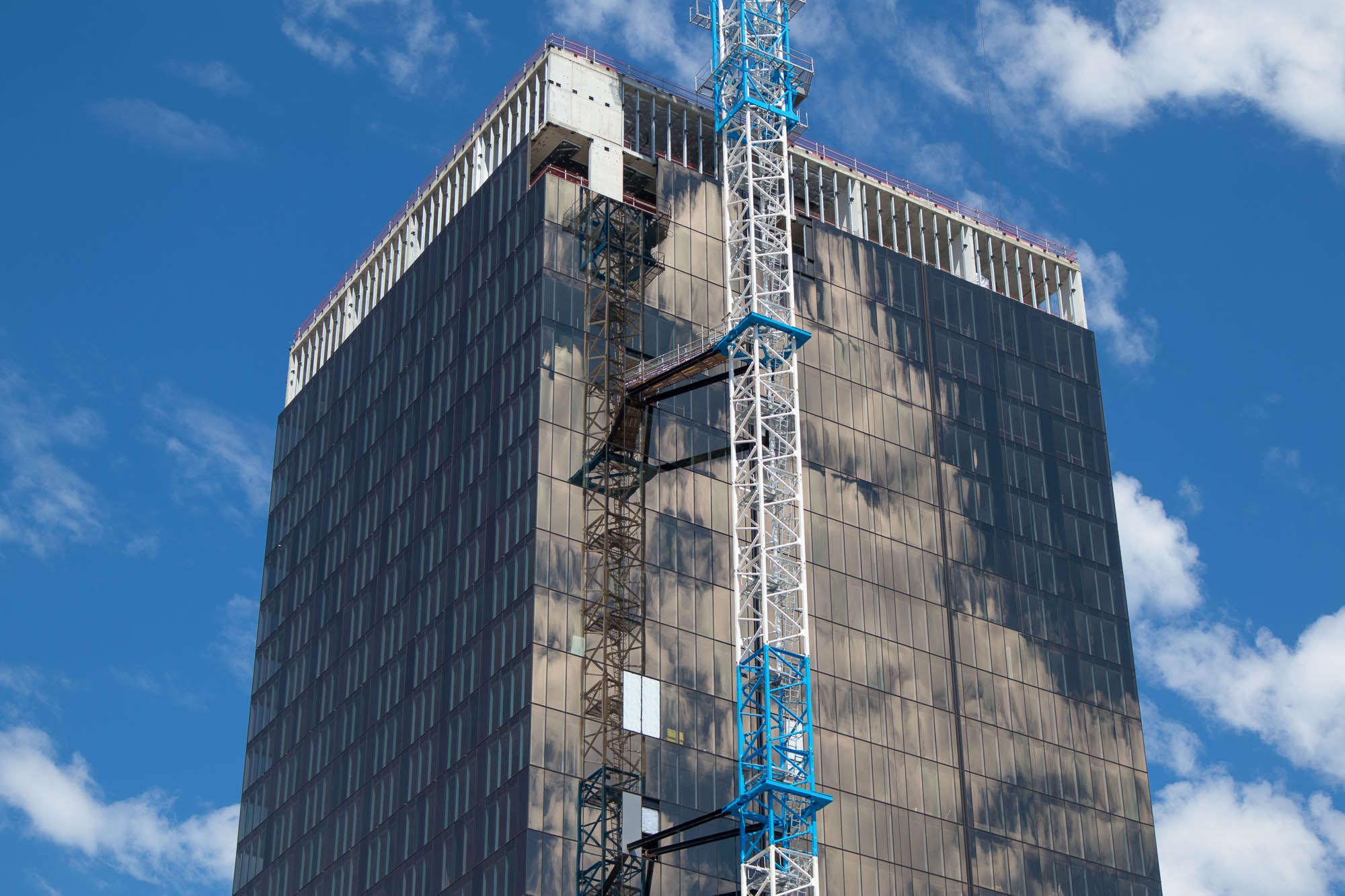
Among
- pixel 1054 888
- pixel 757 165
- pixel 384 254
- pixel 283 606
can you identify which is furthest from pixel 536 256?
pixel 1054 888

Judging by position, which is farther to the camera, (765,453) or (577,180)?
(577,180)

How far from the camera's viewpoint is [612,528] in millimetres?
113812

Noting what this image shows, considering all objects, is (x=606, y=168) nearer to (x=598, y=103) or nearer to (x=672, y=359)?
(x=598, y=103)

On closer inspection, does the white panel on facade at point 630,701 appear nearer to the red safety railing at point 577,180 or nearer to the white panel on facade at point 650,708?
the white panel on facade at point 650,708

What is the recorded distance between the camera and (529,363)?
11856cm

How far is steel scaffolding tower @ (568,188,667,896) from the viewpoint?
106312mm

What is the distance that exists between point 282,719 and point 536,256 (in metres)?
38.5

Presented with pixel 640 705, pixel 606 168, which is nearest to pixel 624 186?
pixel 606 168

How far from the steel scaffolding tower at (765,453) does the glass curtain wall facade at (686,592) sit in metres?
3.60

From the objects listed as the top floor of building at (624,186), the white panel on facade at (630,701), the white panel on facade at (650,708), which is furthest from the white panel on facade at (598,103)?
the white panel on facade at (650,708)

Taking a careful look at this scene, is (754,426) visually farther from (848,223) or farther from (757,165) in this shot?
(848,223)

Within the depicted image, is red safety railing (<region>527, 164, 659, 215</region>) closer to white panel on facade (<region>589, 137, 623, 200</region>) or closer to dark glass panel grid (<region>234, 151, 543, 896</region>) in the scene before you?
white panel on facade (<region>589, 137, 623, 200</region>)

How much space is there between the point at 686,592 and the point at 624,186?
1041 inches

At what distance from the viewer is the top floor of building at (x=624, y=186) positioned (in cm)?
12619
